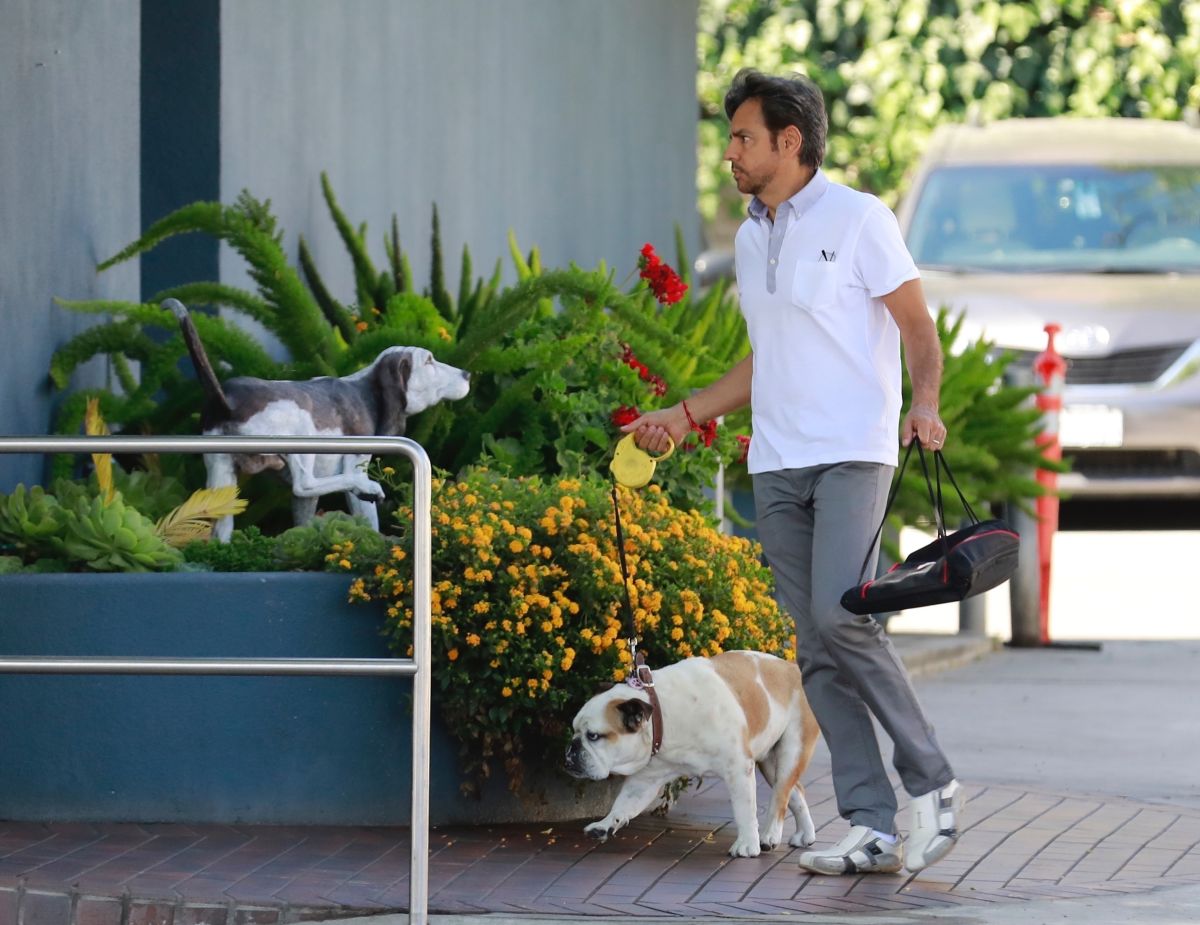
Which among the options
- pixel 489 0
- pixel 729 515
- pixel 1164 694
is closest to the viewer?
pixel 729 515

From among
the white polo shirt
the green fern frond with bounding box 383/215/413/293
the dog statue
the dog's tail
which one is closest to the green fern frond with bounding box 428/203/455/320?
the green fern frond with bounding box 383/215/413/293

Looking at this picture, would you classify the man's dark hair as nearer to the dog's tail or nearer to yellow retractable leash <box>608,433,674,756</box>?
yellow retractable leash <box>608,433,674,756</box>

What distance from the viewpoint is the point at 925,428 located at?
496cm

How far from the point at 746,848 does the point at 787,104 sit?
188 centimetres

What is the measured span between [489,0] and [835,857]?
7.05 metres

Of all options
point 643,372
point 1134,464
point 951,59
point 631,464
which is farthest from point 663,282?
point 951,59

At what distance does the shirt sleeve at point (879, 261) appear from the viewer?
5156 millimetres

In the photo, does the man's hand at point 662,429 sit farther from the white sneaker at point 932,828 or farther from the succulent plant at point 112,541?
the succulent plant at point 112,541

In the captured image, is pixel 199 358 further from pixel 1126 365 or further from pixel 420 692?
pixel 1126 365

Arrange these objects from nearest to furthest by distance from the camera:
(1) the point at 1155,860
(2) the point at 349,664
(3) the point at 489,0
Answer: (2) the point at 349,664
(1) the point at 1155,860
(3) the point at 489,0

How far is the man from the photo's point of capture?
517cm

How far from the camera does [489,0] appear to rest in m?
11.3

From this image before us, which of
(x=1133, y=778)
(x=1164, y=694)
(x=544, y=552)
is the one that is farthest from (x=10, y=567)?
(x=1164, y=694)

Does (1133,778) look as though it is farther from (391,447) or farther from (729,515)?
(391,447)
